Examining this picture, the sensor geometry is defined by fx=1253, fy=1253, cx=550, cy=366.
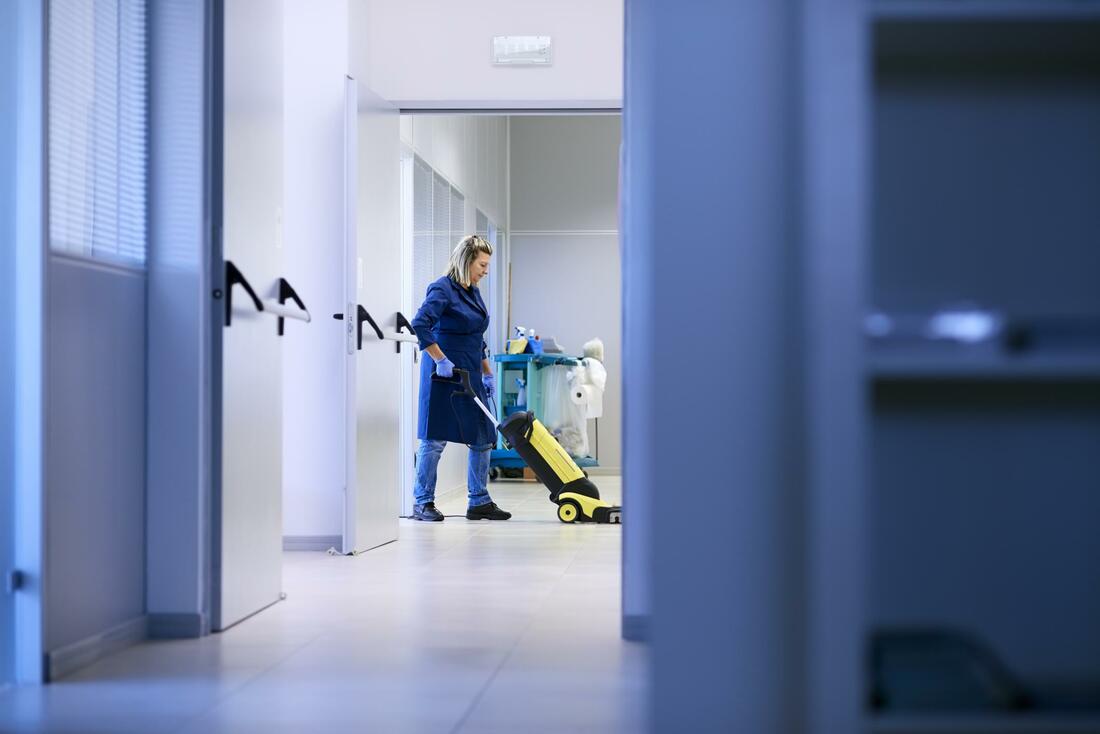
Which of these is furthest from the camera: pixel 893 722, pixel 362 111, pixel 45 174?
pixel 362 111

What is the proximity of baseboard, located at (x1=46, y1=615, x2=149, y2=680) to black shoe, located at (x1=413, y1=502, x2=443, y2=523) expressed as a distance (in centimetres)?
329

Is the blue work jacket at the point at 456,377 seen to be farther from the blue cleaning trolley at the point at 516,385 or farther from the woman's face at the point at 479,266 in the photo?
the blue cleaning trolley at the point at 516,385

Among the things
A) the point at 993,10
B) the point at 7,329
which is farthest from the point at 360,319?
the point at 993,10

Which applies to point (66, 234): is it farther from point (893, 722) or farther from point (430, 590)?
point (893, 722)

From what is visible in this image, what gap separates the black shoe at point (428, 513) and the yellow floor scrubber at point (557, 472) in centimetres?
53

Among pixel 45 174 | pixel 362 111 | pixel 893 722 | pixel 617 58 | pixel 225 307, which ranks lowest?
pixel 893 722

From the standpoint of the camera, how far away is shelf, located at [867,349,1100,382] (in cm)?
157

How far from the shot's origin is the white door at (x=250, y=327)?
11.1 ft

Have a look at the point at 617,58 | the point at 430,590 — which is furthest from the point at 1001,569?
the point at 617,58

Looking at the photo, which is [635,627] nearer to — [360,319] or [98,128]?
[98,128]

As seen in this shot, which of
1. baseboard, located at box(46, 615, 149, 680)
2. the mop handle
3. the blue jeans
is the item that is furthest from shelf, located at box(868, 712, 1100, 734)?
the blue jeans

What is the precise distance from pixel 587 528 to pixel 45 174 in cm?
402

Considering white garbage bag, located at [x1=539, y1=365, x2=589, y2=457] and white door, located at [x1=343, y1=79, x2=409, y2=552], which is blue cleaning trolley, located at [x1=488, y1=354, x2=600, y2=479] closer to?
white garbage bag, located at [x1=539, y1=365, x2=589, y2=457]

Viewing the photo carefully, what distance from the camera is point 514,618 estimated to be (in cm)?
353
